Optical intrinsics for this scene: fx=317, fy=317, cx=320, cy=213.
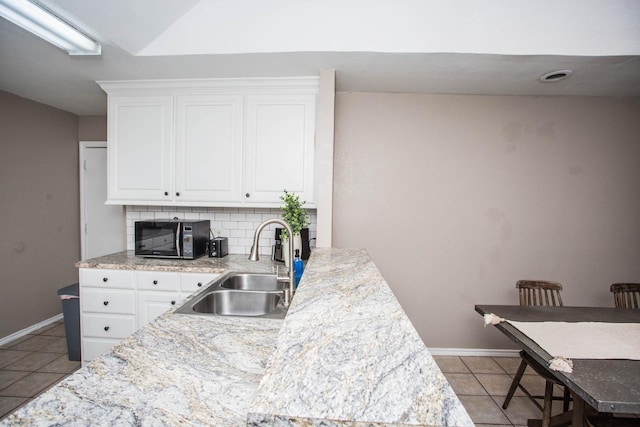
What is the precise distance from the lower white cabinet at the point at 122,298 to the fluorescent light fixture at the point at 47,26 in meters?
1.60

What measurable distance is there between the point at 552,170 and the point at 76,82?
4.38m

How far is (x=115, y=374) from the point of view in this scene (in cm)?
95

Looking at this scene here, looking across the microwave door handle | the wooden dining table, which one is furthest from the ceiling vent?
the microwave door handle

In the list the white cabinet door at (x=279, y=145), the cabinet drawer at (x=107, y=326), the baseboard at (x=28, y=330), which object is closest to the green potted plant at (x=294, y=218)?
the white cabinet door at (x=279, y=145)

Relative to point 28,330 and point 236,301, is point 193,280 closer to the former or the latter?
point 236,301

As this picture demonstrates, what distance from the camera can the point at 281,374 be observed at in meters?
0.59

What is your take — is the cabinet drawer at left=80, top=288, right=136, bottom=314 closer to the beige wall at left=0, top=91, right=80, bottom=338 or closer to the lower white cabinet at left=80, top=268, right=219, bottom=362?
the lower white cabinet at left=80, top=268, right=219, bottom=362

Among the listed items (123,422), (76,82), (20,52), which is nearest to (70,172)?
(76,82)

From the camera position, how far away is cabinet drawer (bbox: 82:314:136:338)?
254 cm

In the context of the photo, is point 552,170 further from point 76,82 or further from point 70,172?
point 70,172

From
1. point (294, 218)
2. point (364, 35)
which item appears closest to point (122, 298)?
point (294, 218)

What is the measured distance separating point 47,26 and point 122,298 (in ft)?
6.16

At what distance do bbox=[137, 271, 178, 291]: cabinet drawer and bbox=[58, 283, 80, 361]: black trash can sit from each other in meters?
0.69

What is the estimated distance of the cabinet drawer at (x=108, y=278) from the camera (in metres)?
2.52
